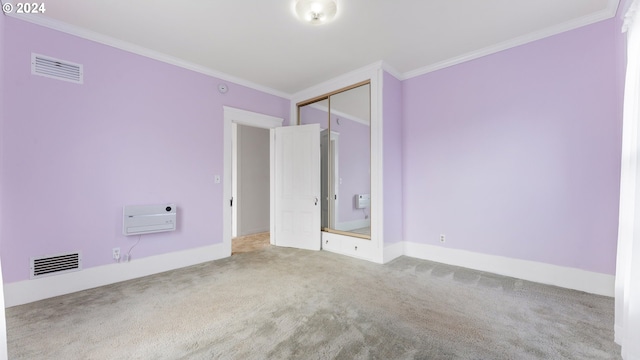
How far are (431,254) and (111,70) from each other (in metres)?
4.65

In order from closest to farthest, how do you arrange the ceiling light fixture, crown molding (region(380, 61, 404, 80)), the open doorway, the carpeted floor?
the carpeted floor
the ceiling light fixture
crown molding (region(380, 61, 404, 80))
the open doorway

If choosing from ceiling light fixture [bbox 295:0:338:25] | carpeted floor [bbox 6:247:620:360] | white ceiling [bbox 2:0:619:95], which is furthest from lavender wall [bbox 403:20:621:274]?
ceiling light fixture [bbox 295:0:338:25]

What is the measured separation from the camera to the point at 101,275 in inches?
113

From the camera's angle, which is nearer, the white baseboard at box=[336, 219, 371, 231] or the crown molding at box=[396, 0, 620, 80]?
the crown molding at box=[396, 0, 620, 80]

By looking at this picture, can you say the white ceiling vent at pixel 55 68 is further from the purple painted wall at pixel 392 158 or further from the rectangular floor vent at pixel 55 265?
the purple painted wall at pixel 392 158

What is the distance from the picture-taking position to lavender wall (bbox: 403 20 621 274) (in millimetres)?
2580

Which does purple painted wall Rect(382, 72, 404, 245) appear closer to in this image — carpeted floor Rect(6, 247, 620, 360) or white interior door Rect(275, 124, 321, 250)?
carpeted floor Rect(6, 247, 620, 360)

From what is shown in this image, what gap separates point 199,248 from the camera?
364 centimetres

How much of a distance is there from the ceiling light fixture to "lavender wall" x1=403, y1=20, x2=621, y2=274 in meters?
2.01

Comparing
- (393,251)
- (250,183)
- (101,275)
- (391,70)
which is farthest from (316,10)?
(250,183)

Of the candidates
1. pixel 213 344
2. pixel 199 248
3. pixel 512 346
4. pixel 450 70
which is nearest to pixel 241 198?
pixel 199 248

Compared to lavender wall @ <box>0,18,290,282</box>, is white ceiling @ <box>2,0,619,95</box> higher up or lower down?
higher up

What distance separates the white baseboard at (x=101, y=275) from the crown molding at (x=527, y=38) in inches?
159

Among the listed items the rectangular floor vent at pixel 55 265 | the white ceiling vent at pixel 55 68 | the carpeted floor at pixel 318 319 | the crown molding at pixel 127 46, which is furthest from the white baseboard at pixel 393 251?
the white ceiling vent at pixel 55 68
